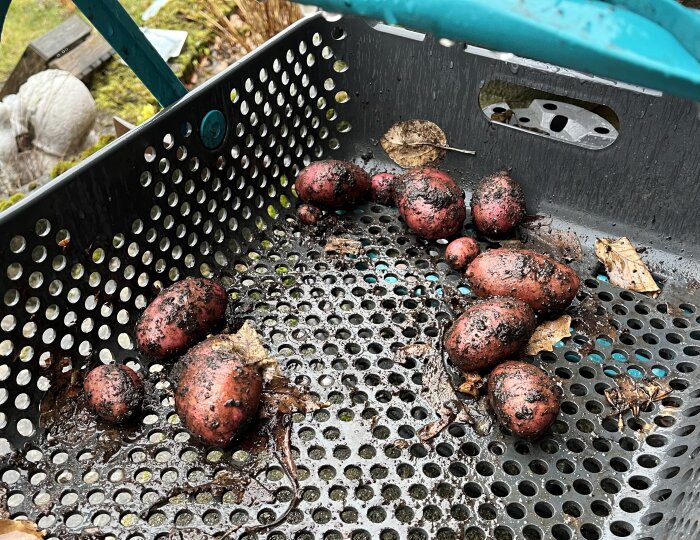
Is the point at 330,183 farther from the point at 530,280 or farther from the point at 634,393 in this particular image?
the point at 634,393

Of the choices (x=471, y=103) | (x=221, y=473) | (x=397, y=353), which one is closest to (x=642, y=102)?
(x=471, y=103)

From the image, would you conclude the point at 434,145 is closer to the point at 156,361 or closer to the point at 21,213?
the point at 156,361

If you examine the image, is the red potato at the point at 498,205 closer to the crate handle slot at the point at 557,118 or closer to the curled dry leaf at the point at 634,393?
the crate handle slot at the point at 557,118

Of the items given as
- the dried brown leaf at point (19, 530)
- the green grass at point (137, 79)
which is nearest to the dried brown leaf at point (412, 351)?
the dried brown leaf at point (19, 530)

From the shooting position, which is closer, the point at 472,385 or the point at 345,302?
the point at 472,385

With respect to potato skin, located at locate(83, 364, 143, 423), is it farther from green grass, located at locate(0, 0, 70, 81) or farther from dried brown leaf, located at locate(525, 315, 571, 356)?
green grass, located at locate(0, 0, 70, 81)

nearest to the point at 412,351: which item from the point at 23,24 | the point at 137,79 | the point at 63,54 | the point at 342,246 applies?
the point at 342,246

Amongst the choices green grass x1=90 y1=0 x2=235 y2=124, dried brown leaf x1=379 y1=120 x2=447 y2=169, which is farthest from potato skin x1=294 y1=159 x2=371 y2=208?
green grass x1=90 y1=0 x2=235 y2=124
